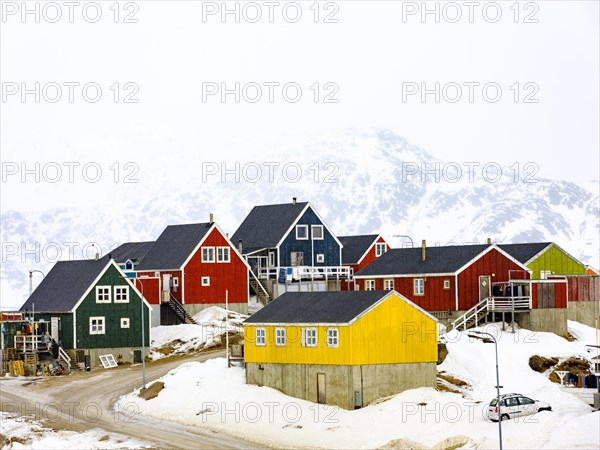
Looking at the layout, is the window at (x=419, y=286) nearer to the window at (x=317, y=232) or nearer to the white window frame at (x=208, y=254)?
the white window frame at (x=208, y=254)

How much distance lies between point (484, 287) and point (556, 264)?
1466 centimetres

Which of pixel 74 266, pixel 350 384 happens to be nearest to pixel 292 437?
pixel 350 384

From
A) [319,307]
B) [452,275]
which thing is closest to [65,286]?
[319,307]

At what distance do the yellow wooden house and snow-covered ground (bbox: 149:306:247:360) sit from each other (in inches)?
705

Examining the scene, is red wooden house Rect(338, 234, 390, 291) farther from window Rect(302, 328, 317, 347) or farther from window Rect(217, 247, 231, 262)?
window Rect(302, 328, 317, 347)

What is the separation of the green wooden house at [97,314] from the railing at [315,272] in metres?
19.4

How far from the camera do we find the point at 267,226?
11956 centimetres

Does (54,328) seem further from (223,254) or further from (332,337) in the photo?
(332,337)

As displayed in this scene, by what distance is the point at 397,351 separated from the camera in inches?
2891

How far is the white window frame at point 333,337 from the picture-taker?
236 feet

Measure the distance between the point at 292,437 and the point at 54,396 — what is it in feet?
60.8

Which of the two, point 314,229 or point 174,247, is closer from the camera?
point 174,247

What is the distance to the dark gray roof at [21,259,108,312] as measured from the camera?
92188mm

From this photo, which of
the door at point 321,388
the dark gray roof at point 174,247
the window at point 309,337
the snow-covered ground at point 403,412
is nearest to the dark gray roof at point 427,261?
the snow-covered ground at point 403,412
